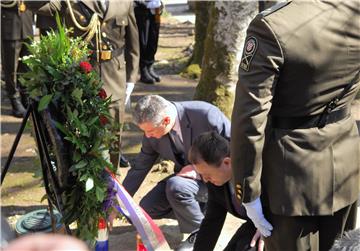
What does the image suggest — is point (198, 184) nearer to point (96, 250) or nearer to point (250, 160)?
point (96, 250)

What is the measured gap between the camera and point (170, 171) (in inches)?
190

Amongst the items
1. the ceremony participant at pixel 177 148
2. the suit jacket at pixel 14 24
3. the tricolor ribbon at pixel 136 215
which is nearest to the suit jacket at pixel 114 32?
the ceremony participant at pixel 177 148

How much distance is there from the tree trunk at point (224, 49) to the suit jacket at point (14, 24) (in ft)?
6.78

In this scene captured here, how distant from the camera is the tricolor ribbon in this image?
10.0 ft

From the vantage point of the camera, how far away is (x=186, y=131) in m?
3.52

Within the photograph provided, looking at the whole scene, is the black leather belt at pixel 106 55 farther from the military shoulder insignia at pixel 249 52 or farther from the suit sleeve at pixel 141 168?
the military shoulder insignia at pixel 249 52

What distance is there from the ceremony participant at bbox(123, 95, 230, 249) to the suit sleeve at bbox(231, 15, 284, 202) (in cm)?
114

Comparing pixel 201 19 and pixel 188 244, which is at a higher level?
pixel 201 19

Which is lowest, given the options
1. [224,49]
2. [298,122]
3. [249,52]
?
[224,49]

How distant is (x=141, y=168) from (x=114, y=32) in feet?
3.73

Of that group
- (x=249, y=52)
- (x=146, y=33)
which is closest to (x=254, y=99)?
(x=249, y=52)

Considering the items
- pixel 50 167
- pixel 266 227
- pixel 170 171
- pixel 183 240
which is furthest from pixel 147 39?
pixel 266 227

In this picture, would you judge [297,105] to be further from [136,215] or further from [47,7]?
[47,7]

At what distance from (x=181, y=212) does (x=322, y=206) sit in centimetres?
134
